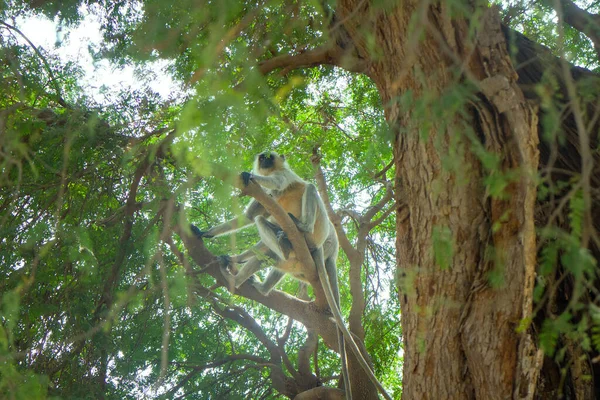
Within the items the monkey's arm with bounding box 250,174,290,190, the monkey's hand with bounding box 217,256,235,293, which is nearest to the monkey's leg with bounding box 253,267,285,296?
the monkey's hand with bounding box 217,256,235,293

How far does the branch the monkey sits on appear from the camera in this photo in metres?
5.82

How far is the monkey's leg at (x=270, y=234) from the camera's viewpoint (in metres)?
6.06

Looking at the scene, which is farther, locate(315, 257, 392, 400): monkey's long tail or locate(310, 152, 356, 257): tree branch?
locate(310, 152, 356, 257): tree branch

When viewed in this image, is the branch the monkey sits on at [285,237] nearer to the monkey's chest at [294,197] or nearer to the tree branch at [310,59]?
the monkey's chest at [294,197]

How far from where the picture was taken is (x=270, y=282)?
6.24 meters

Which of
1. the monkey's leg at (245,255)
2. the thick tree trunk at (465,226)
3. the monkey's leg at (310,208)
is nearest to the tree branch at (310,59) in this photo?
the thick tree trunk at (465,226)

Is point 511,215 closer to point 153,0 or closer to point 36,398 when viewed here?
point 153,0

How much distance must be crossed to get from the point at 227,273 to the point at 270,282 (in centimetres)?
56

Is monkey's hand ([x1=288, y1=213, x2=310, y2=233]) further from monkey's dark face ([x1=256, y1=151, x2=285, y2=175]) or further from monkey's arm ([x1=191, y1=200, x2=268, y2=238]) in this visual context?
monkey's dark face ([x1=256, y1=151, x2=285, y2=175])

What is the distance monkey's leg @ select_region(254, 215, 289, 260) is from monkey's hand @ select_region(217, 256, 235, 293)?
434 millimetres

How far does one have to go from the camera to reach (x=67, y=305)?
398 centimetres

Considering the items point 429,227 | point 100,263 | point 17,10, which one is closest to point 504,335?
point 429,227

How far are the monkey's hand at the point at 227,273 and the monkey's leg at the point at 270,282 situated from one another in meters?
0.34

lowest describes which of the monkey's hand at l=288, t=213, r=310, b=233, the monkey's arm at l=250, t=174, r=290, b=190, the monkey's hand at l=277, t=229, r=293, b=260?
the monkey's hand at l=277, t=229, r=293, b=260
